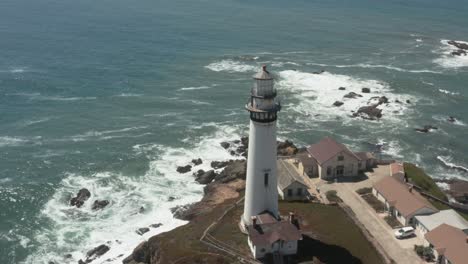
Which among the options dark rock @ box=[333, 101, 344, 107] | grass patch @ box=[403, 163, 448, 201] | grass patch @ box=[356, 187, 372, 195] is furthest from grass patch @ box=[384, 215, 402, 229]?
dark rock @ box=[333, 101, 344, 107]

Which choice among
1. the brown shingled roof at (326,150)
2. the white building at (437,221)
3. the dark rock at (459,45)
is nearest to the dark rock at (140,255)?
the brown shingled roof at (326,150)

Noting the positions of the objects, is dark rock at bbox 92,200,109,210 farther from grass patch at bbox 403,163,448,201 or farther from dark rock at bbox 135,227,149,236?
grass patch at bbox 403,163,448,201

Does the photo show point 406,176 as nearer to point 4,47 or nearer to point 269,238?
point 269,238

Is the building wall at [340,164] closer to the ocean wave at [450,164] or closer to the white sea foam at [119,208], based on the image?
the white sea foam at [119,208]

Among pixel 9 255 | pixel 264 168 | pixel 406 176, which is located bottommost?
pixel 9 255

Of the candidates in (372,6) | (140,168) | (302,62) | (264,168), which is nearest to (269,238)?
(264,168)

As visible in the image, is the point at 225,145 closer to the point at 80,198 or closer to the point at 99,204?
the point at 99,204
